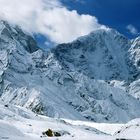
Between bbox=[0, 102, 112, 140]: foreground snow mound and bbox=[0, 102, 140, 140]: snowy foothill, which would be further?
bbox=[0, 102, 112, 140]: foreground snow mound

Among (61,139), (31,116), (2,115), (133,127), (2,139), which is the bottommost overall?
(2,139)

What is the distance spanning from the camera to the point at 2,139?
72.4 metres

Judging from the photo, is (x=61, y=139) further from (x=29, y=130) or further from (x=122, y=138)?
(x=29, y=130)

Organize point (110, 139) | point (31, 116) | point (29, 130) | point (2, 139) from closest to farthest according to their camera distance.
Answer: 1. point (2, 139)
2. point (110, 139)
3. point (29, 130)
4. point (31, 116)

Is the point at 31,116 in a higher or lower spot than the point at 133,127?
higher

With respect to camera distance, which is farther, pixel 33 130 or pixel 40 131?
pixel 33 130

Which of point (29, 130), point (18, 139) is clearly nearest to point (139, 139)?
point (18, 139)

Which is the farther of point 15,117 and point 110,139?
point 15,117

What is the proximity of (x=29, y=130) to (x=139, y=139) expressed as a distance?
51.9 meters

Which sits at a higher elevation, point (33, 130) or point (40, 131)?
point (33, 130)

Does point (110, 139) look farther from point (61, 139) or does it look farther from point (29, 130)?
point (29, 130)

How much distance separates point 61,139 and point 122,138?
913 centimetres

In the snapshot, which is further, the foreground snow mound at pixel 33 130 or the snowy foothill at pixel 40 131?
the foreground snow mound at pixel 33 130

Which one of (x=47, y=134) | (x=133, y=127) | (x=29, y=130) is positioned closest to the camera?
(x=133, y=127)
